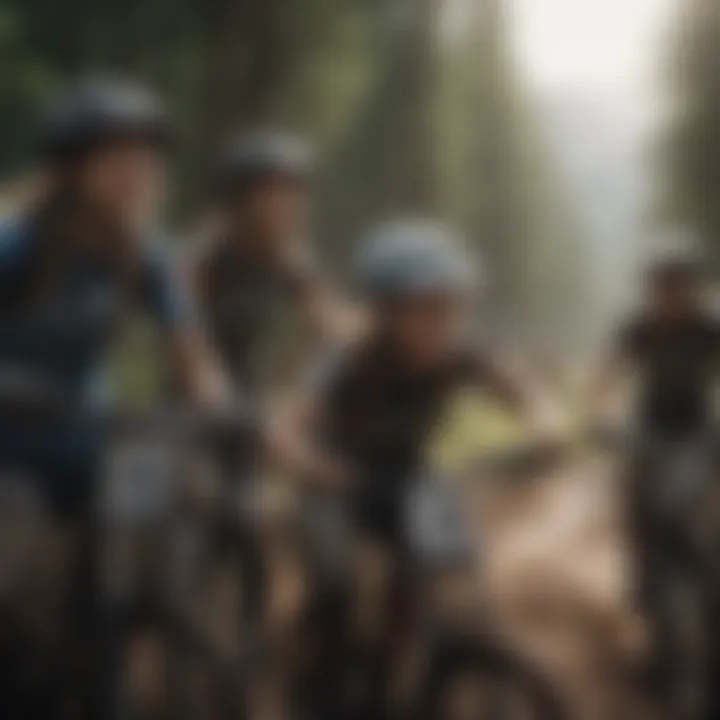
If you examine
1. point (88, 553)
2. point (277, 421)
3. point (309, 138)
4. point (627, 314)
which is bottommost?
point (88, 553)

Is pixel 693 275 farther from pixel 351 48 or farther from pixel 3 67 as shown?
pixel 3 67

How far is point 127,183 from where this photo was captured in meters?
2.22

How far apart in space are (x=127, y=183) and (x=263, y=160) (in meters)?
0.18

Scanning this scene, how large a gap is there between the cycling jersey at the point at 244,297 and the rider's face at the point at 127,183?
100mm

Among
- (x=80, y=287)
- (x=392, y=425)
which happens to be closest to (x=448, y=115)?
(x=392, y=425)

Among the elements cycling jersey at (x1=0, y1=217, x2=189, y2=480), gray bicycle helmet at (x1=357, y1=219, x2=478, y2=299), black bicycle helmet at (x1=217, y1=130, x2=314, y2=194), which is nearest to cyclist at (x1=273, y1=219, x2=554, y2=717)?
gray bicycle helmet at (x1=357, y1=219, x2=478, y2=299)

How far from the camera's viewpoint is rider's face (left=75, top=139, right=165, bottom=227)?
220cm

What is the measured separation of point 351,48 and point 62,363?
57 centimetres

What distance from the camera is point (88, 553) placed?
7.15 feet

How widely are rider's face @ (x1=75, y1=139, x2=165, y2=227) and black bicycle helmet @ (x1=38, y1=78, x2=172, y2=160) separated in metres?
0.02

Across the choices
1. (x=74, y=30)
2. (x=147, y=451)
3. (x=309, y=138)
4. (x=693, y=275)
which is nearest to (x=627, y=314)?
(x=693, y=275)

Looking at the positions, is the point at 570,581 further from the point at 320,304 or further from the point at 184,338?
Result: the point at 184,338

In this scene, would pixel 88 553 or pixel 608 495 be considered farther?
pixel 608 495

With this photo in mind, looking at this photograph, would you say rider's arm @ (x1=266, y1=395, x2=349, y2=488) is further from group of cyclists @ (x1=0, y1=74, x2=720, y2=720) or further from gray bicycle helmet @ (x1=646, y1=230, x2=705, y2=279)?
gray bicycle helmet @ (x1=646, y1=230, x2=705, y2=279)
